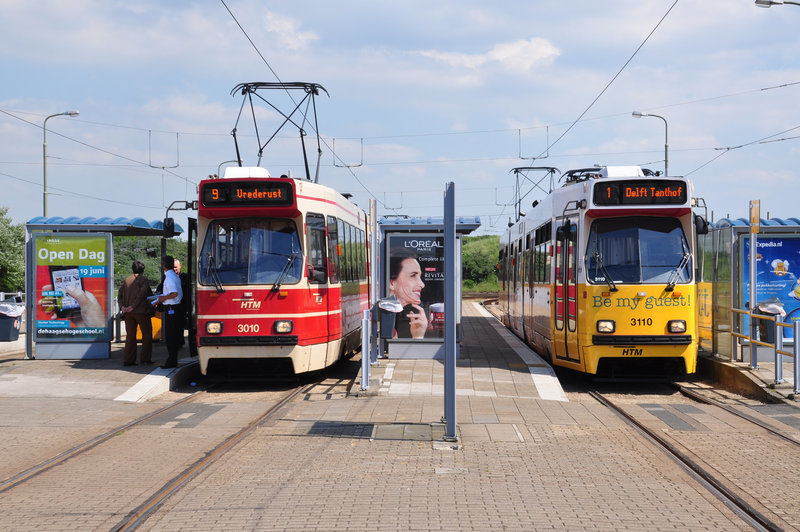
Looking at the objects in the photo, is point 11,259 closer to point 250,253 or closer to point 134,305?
point 134,305

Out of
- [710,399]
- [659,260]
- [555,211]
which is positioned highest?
[555,211]

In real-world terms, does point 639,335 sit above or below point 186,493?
above

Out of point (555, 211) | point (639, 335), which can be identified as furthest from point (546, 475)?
point (555, 211)

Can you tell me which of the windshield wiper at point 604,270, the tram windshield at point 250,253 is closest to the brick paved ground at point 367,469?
the tram windshield at point 250,253

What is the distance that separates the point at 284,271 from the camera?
12844 mm

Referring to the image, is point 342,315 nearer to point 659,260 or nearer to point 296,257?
point 296,257

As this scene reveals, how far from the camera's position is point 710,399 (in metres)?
12.5

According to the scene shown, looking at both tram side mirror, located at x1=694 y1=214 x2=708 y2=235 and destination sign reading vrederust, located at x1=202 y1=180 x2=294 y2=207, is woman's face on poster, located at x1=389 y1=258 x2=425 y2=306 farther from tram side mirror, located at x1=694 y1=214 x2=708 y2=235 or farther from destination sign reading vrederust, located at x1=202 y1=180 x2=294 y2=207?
tram side mirror, located at x1=694 y1=214 x2=708 y2=235

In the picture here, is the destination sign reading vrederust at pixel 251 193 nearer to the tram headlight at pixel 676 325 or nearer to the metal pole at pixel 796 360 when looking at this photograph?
the tram headlight at pixel 676 325

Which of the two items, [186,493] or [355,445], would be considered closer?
[186,493]

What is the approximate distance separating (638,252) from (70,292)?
391 inches

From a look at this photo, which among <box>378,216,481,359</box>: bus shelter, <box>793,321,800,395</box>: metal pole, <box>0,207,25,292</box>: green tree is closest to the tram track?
<box>793,321,800,395</box>: metal pole

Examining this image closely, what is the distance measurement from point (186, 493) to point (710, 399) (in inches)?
333

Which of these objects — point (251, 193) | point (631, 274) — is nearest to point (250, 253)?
point (251, 193)
